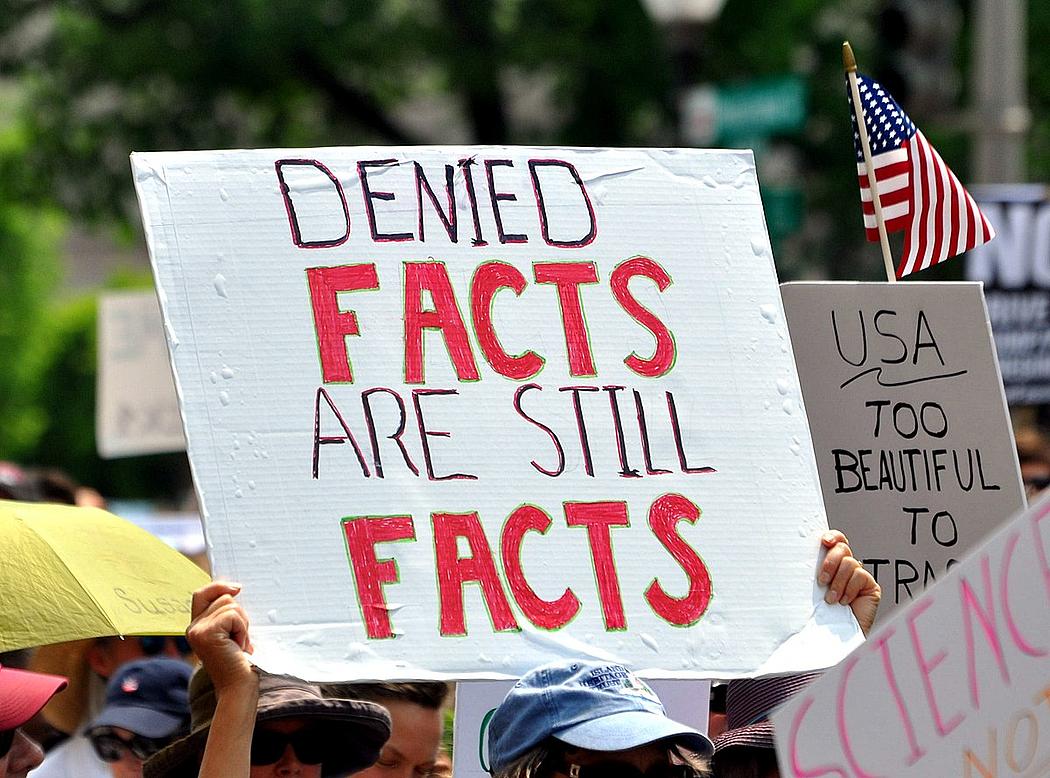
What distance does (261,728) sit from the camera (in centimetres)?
290

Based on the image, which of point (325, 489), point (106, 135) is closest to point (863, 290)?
point (325, 489)

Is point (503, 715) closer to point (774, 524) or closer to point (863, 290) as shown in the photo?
point (774, 524)

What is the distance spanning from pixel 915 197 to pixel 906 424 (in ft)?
1.69

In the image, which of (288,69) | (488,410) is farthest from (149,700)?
(288,69)

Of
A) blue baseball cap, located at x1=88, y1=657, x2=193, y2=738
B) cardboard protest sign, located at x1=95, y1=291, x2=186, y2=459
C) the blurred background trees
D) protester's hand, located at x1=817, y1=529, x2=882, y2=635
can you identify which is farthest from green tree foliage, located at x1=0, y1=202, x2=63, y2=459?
protester's hand, located at x1=817, y1=529, x2=882, y2=635

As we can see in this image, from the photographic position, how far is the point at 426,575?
8.84 feet

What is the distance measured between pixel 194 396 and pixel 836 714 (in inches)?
46.4

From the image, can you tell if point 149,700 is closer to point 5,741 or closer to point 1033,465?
point 5,741

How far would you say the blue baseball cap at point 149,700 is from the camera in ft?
12.7

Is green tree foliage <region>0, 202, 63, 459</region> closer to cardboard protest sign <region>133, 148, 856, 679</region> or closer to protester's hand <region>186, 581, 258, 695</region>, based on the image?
cardboard protest sign <region>133, 148, 856, 679</region>

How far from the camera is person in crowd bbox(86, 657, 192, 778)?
3.85 meters

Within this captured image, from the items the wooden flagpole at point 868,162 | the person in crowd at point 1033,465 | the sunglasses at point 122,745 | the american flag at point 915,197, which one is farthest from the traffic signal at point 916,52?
the sunglasses at point 122,745

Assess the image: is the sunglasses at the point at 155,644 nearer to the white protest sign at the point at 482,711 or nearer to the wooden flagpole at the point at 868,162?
the white protest sign at the point at 482,711

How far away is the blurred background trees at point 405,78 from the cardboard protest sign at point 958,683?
12.5m
